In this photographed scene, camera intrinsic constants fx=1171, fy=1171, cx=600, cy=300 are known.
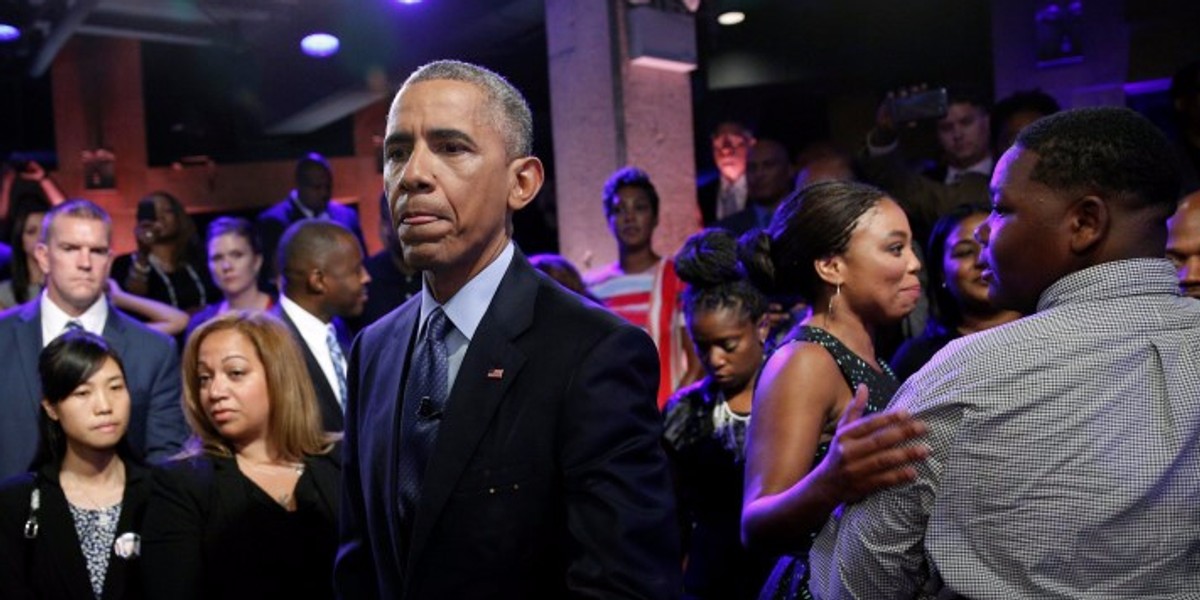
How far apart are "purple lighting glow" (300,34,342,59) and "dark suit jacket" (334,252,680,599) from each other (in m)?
7.48

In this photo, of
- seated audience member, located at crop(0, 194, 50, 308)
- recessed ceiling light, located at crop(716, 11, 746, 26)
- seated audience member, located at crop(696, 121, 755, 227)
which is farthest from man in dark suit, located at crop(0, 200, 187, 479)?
recessed ceiling light, located at crop(716, 11, 746, 26)

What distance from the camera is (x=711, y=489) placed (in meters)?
3.47

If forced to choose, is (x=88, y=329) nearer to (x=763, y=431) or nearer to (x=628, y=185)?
(x=628, y=185)

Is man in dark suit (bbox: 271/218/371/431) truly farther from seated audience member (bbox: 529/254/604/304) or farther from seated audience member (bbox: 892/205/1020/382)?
seated audience member (bbox: 892/205/1020/382)

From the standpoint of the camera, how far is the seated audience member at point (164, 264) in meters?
6.16

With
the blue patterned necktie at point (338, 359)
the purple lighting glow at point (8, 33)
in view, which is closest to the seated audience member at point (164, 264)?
the blue patterned necktie at point (338, 359)

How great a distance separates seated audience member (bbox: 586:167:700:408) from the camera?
16.8ft

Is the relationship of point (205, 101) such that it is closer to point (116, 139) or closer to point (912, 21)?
point (116, 139)

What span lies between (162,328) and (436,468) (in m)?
4.19

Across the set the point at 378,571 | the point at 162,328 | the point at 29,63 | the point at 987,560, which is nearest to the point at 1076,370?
the point at 987,560

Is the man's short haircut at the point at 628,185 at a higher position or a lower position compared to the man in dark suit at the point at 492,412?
higher

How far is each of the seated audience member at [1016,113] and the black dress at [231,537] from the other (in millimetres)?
3092

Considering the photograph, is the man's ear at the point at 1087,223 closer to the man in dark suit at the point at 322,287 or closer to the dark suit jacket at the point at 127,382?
the man in dark suit at the point at 322,287

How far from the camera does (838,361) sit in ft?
8.16
